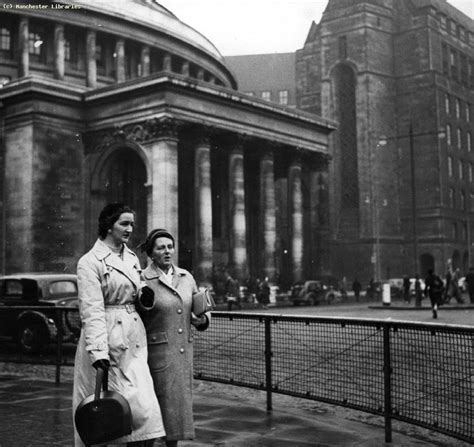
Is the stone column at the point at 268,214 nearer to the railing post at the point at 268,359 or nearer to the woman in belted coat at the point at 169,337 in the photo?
the railing post at the point at 268,359

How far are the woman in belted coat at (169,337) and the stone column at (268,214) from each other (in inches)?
1405

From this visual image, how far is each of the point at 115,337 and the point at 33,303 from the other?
1166 cm

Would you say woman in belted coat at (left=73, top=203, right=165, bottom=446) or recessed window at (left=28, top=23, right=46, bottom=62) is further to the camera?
recessed window at (left=28, top=23, right=46, bottom=62)

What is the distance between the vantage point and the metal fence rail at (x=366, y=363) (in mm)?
6738

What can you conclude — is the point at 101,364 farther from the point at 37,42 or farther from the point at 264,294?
the point at 37,42

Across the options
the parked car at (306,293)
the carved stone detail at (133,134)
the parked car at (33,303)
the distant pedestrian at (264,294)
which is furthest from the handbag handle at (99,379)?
the parked car at (306,293)

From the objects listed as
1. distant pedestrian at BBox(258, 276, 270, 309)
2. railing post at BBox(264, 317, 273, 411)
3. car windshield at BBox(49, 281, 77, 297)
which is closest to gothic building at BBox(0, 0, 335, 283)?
distant pedestrian at BBox(258, 276, 270, 309)

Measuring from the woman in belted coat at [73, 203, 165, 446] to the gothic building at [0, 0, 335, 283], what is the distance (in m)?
29.8

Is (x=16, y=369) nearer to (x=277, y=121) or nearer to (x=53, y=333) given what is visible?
(x=53, y=333)

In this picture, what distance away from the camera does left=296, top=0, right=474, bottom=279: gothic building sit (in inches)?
2516

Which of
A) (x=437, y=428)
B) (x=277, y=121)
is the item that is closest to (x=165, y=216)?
(x=277, y=121)

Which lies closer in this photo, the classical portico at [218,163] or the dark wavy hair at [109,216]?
the dark wavy hair at [109,216]

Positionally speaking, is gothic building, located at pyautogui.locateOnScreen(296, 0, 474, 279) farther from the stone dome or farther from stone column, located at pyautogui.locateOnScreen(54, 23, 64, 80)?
stone column, located at pyautogui.locateOnScreen(54, 23, 64, 80)

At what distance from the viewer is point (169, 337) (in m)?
5.43
